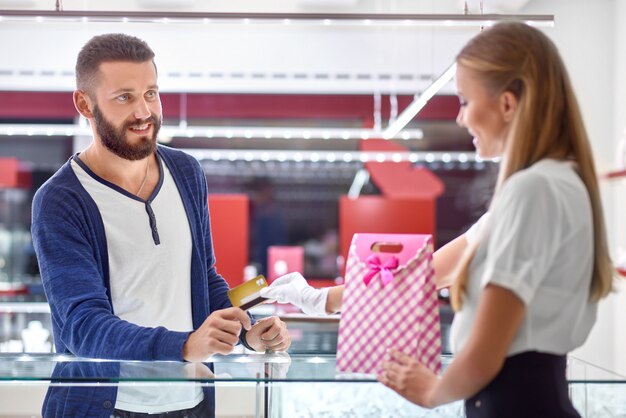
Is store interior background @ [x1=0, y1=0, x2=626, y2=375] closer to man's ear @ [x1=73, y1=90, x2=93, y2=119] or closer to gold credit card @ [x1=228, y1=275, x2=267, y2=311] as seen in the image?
man's ear @ [x1=73, y1=90, x2=93, y2=119]

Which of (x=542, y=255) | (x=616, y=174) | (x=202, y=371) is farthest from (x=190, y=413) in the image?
(x=616, y=174)

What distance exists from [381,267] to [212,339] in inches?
16.8

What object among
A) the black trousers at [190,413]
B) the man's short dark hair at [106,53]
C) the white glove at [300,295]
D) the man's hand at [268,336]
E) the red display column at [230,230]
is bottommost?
the red display column at [230,230]

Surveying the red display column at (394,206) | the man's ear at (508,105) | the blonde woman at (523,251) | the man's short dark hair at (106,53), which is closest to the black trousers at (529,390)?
the blonde woman at (523,251)

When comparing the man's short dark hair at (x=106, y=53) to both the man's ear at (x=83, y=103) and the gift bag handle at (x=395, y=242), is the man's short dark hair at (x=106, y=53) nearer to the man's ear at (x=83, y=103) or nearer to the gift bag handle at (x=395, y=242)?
the man's ear at (x=83, y=103)

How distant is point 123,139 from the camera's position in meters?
2.03

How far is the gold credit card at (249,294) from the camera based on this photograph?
168cm

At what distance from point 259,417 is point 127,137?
886 millimetres

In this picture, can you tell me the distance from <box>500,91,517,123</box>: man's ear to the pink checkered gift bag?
26cm

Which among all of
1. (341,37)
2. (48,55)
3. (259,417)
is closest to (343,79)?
(341,37)

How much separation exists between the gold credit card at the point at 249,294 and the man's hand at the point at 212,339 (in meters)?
0.07

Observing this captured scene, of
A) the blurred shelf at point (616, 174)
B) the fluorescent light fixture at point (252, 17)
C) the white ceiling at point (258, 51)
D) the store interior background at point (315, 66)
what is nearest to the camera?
the fluorescent light fixture at point (252, 17)

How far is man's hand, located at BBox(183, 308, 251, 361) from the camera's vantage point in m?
1.59

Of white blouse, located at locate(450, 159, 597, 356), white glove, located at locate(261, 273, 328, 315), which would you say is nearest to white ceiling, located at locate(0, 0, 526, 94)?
white glove, located at locate(261, 273, 328, 315)
